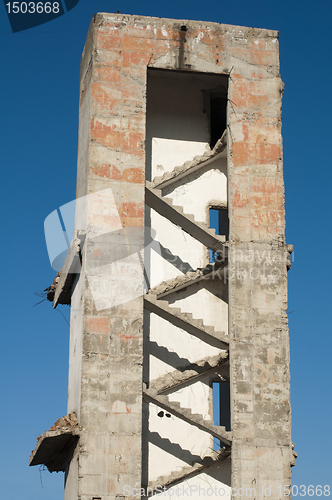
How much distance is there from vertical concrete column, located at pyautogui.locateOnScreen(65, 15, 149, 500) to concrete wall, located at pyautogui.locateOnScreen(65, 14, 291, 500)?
0.03m

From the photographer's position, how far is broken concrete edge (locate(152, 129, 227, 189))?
23161mm

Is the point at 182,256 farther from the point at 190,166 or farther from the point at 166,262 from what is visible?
the point at 190,166

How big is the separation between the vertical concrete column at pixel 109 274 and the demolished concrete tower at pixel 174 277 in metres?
0.03

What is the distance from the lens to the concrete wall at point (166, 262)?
19641 mm

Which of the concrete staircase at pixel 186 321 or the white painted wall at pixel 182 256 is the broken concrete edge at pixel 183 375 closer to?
the white painted wall at pixel 182 256

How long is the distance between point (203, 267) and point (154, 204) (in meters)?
2.54

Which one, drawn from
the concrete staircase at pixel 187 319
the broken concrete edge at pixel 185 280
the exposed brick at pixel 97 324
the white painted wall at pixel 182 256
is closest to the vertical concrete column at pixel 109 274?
the exposed brick at pixel 97 324

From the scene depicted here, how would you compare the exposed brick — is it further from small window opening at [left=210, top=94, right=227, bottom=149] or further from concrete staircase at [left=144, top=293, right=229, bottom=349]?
small window opening at [left=210, top=94, right=227, bottom=149]

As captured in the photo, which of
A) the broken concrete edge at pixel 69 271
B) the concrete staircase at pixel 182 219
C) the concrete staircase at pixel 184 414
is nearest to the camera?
the concrete staircase at pixel 184 414

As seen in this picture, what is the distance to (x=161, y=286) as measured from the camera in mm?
22891

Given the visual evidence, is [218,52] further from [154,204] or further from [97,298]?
[97,298]

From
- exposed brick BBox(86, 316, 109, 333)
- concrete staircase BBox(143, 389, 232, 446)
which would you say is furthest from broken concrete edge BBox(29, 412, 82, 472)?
exposed brick BBox(86, 316, 109, 333)

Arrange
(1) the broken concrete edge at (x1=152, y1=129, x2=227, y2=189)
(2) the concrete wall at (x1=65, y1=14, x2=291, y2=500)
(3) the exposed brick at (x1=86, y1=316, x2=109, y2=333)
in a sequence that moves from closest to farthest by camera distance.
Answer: (2) the concrete wall at (x1=65, y1=14, x2=291, y2=500) < (3) the exposed brick at (x1=86, y1=316, x2=109, y2=333) < (1) the broken concrete edge at (x1=152, y1=129, x2=227, y2=189)

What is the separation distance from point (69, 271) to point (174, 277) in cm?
324
